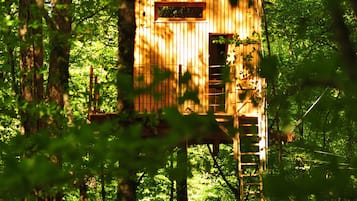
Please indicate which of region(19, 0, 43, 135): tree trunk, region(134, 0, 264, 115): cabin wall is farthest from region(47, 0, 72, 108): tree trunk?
region(134, 0, 264, 115): cabin wall

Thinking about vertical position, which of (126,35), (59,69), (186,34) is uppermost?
(186,34)

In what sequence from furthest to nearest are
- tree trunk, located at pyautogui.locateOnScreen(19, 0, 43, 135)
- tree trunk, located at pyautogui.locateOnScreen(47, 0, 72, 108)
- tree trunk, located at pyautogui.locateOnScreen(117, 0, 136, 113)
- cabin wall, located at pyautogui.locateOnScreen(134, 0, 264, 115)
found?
cabin wall, located at pyautogui.locateOnScreen(134, 0, 264, 115), tree trunk, located at pyautogui.locateOnScreen(47, 0, 72, 108), tree trunk, located at pyautogui.locateOnScreen(19, 0, 43, 135), tree trunk, located at pyautogui.locateOnScreen(117, 0, 136, 113)

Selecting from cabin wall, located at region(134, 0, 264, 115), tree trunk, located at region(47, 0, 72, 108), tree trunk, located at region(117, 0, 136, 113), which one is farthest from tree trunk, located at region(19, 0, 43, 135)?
cabin wall, located at region(134, 0, 264, 115)

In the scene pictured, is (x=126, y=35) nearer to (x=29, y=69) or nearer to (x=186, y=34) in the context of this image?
(x=29, y=69)

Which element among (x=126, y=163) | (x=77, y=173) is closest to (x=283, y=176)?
(x=126, y=163)

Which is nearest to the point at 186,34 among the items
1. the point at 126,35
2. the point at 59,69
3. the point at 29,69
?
the point at 59,69

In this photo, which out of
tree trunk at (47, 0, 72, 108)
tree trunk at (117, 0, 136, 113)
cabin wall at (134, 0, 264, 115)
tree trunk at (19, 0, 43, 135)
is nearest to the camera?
tree trunk at (117, 0, 136, 113)

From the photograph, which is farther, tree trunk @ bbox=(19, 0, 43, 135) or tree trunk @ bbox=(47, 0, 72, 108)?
tree trunk @ bbox=(47, 0, 72, 108)

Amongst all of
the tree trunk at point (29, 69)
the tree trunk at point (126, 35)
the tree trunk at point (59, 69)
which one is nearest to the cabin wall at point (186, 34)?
the tree trunk at point (59, 69)

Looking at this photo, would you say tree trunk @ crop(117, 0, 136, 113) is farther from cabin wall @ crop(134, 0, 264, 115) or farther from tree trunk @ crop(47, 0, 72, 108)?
cabin wall @ crop(134, 0, 264, 115)

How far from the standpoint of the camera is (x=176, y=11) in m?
17.7

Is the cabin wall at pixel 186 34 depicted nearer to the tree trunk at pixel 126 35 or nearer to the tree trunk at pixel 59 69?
the tree trunk at pixel 59 69

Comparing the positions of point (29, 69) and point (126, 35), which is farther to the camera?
point (29, 69)

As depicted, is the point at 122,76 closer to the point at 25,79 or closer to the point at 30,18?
the point at 30,18
